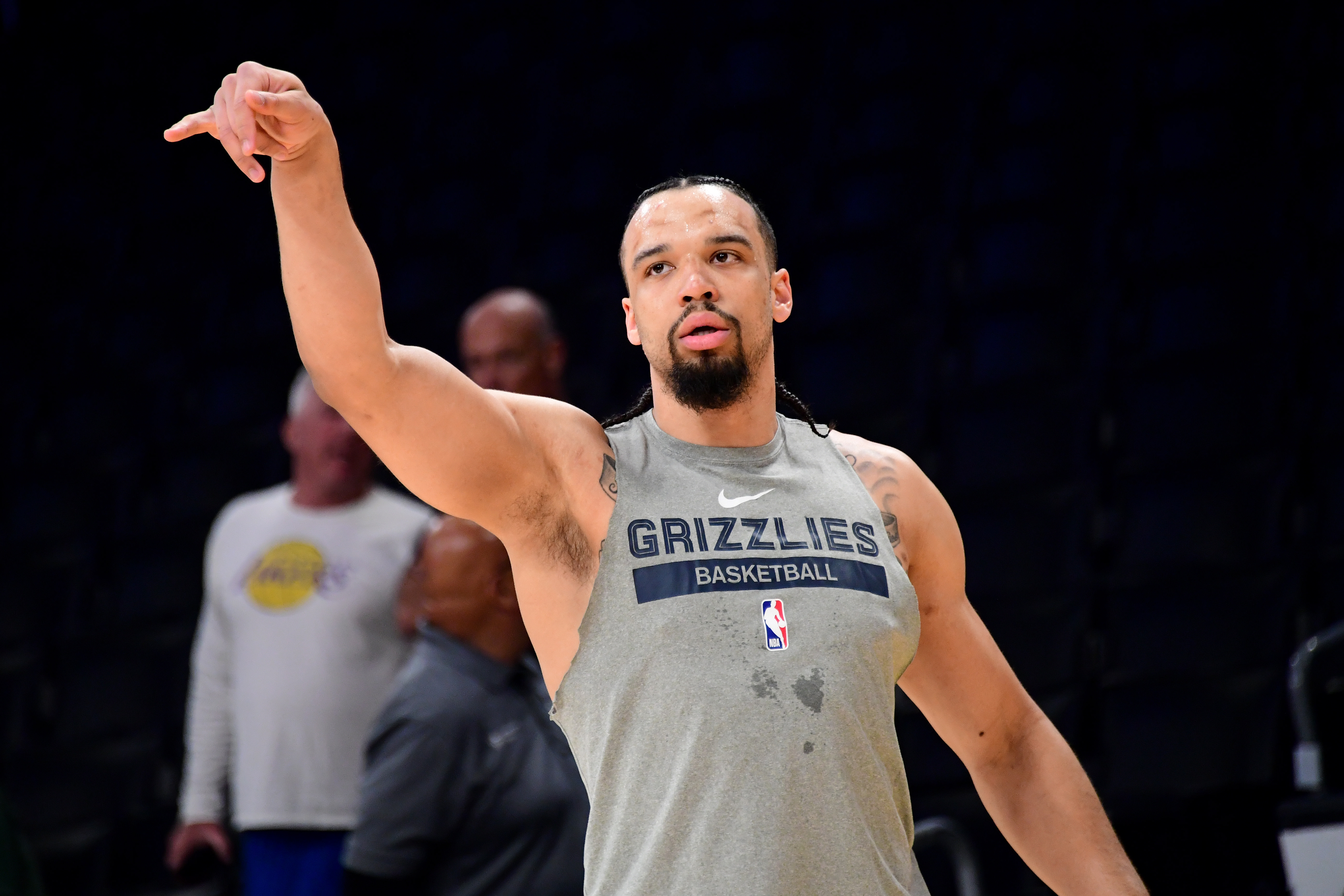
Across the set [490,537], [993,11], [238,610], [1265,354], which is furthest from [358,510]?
[993,11]

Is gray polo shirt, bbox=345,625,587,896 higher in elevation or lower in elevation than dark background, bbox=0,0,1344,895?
lower

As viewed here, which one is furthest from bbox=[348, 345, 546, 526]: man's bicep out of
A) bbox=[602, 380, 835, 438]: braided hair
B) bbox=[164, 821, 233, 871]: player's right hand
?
bbox=[164, 821, 233, 871]: player's right hand

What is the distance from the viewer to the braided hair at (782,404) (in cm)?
156

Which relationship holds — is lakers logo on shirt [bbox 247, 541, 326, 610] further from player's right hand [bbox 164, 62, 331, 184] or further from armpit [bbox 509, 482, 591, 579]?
player's right hand [bbox 164, 62, 331, 184]

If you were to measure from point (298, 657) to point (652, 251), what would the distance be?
153cm

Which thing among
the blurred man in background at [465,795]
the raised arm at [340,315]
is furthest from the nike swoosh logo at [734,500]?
the blurred man in background at [465,795]

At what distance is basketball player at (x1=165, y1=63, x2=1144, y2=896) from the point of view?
3.86 ft

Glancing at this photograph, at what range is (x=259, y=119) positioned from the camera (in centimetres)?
112

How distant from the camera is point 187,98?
5020 millimetres

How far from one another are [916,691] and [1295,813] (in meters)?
0.58

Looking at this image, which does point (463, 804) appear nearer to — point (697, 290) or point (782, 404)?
point (782, 404)

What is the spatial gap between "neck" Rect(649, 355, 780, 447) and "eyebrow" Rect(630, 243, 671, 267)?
12cm

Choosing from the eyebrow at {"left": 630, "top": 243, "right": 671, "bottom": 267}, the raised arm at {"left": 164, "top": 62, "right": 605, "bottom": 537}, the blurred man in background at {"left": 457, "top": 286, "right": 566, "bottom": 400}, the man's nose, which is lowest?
the raised arm at {"left": 164, "top": 62, "right": 605, "bottom": 537}

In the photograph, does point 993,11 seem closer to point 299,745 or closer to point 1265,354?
point 1265,354
